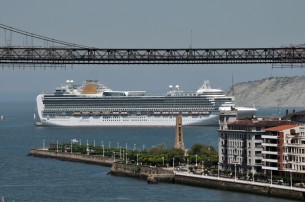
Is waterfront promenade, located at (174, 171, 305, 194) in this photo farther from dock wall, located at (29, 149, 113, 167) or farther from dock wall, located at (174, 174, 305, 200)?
dock wall, located at (29, 149, 113, 167)

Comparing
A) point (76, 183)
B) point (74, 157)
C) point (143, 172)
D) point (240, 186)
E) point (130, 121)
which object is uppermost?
point (130, 121)

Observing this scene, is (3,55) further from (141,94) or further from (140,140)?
(141,94)

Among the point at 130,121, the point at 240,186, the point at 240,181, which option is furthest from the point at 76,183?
the point at 130,121

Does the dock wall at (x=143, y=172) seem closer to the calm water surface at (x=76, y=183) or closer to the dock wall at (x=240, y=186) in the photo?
the calm water surface at (x=76, y=183)

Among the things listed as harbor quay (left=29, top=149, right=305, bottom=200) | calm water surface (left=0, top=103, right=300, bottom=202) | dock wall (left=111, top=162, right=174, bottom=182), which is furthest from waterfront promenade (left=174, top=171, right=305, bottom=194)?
A: calm water surface (left=0, top=103, right=300, bottom=202)

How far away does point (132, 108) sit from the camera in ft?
484

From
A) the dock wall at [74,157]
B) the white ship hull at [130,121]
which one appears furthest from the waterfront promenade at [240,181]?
the white ship hull at [130,121]

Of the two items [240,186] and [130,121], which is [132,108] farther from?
[240,186]

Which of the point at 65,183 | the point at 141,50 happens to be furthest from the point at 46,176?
the point at 141,50

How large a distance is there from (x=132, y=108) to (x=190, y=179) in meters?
79.5

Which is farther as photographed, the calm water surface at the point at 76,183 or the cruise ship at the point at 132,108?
the cruise ship at the point at 132,108

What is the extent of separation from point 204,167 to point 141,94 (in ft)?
259

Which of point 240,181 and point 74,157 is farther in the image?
point 74,157

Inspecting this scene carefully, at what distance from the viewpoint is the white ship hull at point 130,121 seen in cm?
14438
